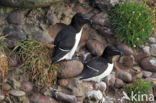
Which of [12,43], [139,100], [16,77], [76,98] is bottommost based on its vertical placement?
[139,100]

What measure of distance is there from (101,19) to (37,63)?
2.06 m

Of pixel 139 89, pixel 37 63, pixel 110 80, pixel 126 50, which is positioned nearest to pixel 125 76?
pixel 110 80

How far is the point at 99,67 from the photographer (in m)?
5.11

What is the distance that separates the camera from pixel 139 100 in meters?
5.27

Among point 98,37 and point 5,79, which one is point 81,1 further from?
point 5,79

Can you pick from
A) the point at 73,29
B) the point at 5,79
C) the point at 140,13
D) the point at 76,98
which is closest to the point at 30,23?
the point at 73,29

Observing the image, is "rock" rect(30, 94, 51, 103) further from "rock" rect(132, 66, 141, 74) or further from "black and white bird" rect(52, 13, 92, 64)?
"rock" rect(132, 66, 141, 74)

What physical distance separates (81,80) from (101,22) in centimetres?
161

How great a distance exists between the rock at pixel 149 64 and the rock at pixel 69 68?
1707mm

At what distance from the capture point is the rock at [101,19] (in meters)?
6.04

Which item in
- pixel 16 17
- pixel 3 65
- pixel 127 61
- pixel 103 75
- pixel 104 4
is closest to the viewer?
pixel 3 65

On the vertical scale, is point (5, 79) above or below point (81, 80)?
above

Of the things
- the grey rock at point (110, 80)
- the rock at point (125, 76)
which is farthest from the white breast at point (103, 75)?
the rock at point (125, 76)

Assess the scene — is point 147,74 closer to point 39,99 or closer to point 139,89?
point 139,89
